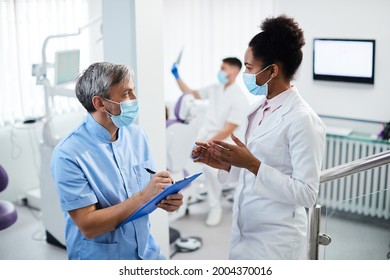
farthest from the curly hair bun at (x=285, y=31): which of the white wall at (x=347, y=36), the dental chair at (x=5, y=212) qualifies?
the white wall at (x=347, y=36)

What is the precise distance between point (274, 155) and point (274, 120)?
124mm

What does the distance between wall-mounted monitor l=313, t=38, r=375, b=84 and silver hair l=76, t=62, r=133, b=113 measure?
282 cm

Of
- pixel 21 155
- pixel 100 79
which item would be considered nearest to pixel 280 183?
pixel 100 79

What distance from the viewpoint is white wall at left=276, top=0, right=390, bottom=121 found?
3.98 meters

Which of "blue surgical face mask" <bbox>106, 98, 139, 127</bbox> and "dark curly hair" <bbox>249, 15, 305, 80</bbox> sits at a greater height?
"dark curly hair" <bbox>249, 15, 305, 80</bbox>

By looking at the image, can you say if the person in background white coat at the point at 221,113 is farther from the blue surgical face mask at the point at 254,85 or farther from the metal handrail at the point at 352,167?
the blue surgical face mask at the point at 254,85

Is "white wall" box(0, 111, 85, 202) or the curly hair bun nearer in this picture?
the curly hair bun

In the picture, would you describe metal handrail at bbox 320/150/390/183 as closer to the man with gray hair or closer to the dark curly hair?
the dark curly hair

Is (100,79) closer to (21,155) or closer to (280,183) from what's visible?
(280,183)

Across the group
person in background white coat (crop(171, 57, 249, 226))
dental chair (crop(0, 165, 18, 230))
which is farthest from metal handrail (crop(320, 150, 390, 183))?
person in background white coat (crop(171, 57, 249, 226))

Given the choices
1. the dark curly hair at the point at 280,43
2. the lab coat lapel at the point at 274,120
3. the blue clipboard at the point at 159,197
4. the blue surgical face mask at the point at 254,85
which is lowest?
the blue clipboard at the point at 159,197

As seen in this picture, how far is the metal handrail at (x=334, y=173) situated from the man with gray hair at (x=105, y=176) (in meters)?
0.57

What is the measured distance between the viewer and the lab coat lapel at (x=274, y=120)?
1752mm

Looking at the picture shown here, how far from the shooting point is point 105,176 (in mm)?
1759
